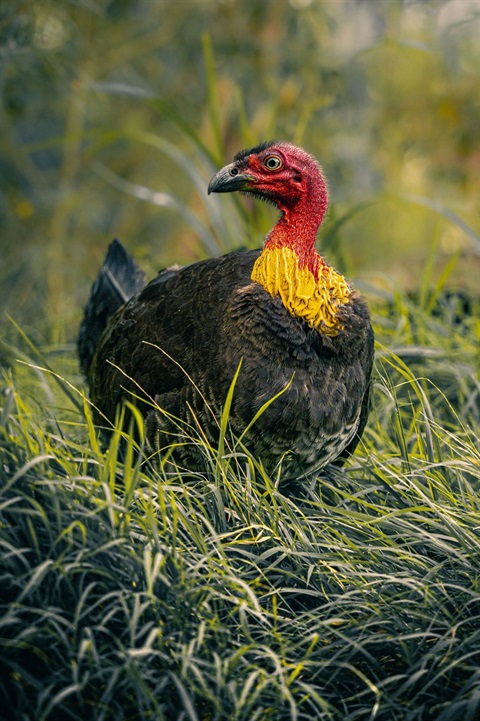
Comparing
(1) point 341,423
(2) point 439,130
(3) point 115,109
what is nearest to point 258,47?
(3) point 115,109

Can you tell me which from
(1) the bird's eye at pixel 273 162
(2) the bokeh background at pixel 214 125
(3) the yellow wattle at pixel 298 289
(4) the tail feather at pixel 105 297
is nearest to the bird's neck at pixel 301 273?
A: (3) the yellow wattle at pixel 298 289

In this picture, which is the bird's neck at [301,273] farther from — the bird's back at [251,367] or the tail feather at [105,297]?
the tail feather at [105,297]

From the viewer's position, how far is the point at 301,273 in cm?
251

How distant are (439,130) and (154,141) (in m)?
4.13

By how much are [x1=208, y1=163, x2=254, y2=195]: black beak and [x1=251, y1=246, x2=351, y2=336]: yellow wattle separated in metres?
0.22

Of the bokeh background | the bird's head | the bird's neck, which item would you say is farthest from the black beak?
the bokeh background

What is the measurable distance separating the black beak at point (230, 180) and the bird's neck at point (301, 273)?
0.45 ft

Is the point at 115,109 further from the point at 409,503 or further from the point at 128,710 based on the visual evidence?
the point at 128,710

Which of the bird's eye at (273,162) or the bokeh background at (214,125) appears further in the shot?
the bokeh background at (214,125)

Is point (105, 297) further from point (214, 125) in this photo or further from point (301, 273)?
point (214, 125)

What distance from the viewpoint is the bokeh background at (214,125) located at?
14.8 ft

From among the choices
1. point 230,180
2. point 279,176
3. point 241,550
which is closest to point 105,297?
point 230,180

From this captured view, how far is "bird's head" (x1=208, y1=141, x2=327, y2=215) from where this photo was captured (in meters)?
2.54

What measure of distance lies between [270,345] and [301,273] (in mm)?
234
